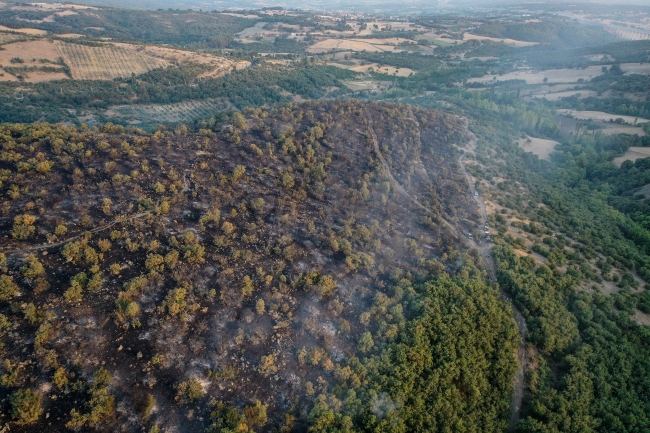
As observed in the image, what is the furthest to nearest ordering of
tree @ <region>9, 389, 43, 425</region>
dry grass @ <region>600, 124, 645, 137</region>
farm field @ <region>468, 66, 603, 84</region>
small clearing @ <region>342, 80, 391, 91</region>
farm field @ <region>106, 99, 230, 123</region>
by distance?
small clearing @ <region>342, 80, 391, 91</region> < farm field @ <region>468, 66, 603, 84</region> < farm field @ <region>106, 99, 230, 123</region> < dry grass @ <region>600, 124, 645, 137</region> < tree @ <region>9, 389, 43, 425</region>

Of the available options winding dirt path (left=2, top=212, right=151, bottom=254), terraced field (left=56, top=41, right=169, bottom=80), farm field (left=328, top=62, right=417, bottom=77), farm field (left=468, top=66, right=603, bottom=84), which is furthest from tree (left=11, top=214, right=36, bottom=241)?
farm field (left=468, top=66, right=603, bottom=84)

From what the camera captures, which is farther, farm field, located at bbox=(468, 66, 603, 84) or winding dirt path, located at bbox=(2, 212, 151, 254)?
farm field, located at bbox=(468, 66, 603, 84)

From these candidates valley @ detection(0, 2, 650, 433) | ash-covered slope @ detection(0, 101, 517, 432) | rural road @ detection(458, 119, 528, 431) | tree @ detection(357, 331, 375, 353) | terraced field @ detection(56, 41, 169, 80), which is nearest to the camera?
ash-covered slope @ detection(0, 101, 517, 432)

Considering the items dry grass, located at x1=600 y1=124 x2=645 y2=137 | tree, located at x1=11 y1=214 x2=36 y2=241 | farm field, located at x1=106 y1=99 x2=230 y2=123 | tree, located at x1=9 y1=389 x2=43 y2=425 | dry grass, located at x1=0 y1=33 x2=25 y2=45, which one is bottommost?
farm field, located at x1=106 y1=99 x2=230 y2=123

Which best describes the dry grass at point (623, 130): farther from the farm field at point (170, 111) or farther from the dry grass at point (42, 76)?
the dry grass at point (42, 76)

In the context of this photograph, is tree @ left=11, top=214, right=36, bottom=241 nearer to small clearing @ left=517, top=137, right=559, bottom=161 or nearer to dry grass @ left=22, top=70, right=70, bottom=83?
small clearing @ left=517, top=137, right=559, bottom=161

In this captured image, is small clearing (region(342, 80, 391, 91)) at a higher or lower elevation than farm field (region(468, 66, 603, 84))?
lower

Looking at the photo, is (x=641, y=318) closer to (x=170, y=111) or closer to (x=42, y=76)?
(x=170, y=111)
